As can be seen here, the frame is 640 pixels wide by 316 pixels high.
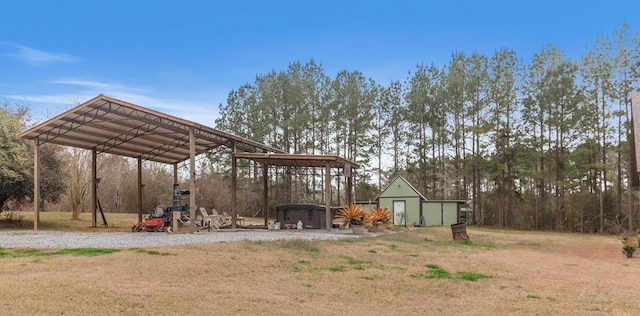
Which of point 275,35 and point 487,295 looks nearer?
point 487,295

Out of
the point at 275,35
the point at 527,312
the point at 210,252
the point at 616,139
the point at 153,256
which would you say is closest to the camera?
the point at 527,312

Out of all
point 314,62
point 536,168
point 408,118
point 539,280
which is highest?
point 314,62

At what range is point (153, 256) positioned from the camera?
34.7ft

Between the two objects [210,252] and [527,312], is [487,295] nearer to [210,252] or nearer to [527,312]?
[527,312]

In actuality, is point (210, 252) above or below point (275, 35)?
below

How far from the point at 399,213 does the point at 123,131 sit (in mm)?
16851

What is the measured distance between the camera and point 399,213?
31.0 metres

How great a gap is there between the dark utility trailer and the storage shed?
996cm

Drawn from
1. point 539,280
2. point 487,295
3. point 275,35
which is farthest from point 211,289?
point 275,35

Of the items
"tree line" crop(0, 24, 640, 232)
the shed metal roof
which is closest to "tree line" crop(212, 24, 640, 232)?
"tree line" crop(0, 24, 640, 232)

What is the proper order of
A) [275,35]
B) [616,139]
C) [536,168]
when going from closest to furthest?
1. [275,35]
2. [616,139]
3. [536,168]

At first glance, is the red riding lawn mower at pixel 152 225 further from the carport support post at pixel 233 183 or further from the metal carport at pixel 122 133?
the carport support post at pixel 233 183

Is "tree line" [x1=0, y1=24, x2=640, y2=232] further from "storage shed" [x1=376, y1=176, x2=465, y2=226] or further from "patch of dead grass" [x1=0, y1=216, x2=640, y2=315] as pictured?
"patch of dead grass" [x1=0, y1=216, x2=640, y2=315]

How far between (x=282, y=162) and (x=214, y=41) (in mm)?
6720
